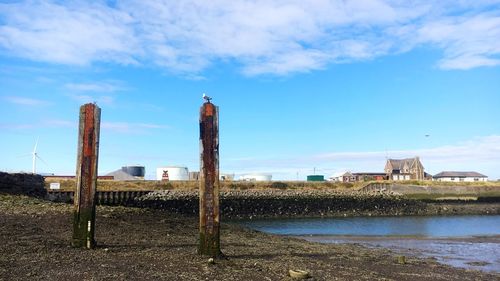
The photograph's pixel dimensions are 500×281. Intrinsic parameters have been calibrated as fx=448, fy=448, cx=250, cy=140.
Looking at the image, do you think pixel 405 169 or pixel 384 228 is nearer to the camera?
pixel 384 228

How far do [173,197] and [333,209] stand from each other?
22152mm

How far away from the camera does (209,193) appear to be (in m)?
12.5

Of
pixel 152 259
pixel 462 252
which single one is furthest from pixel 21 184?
pixel 462 252

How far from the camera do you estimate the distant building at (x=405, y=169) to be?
131000mm

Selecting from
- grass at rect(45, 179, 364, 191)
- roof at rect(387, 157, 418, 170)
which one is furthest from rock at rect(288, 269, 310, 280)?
roof at rect(387, 157, 418, 170)

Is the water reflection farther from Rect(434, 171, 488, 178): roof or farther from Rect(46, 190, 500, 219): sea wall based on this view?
Rect(434, 171, 488, 178): roof

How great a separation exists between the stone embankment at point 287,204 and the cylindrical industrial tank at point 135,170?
112 ft

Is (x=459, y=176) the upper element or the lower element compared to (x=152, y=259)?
upper

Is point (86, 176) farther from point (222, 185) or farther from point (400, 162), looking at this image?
point (400, 162)

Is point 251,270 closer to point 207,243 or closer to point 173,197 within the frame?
point 207,243

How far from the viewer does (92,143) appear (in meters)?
14.0

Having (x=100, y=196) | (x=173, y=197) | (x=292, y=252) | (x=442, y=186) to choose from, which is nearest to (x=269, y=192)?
(x=173, y=197)

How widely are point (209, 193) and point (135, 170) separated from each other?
86.1 m

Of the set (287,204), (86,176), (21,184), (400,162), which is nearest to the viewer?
(86,176)
